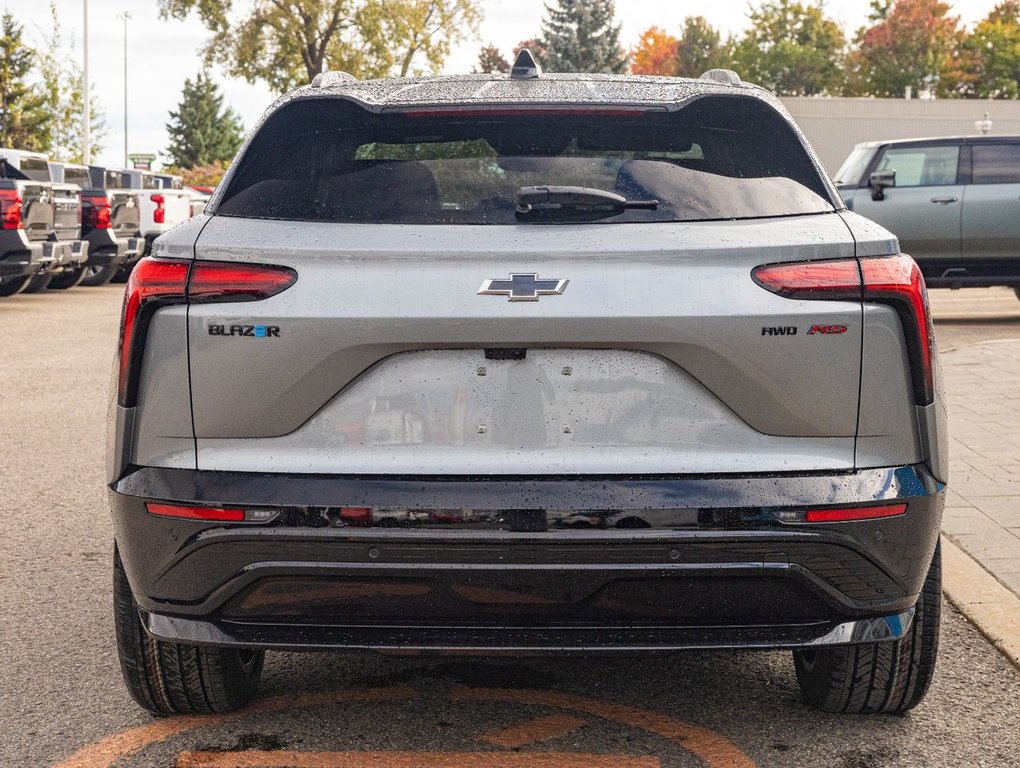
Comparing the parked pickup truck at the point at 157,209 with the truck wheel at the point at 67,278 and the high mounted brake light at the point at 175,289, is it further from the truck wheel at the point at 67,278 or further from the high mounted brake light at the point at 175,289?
the high mounted brake light at the point at 175,289

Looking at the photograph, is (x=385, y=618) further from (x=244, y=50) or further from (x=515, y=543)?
(x=244, y=50)

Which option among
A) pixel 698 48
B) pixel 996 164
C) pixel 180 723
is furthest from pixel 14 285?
pixel 698 48

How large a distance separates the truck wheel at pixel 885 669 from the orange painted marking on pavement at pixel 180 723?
111 centimetres

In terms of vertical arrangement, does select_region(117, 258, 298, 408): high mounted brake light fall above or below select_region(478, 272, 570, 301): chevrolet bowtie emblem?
below

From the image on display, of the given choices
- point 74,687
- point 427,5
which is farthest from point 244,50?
point 74,687

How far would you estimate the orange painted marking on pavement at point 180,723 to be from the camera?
3.47 metres

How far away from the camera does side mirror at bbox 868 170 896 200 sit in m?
15.6

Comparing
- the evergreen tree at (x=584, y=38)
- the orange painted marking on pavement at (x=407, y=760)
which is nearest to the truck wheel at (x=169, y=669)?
the orange painted marking on pavement at (x=407, y=760)

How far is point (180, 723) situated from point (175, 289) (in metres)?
1.24

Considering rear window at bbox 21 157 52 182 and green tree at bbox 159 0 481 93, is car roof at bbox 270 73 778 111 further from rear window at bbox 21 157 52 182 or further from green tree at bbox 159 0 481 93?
green tree at bbox 159 0 481 93

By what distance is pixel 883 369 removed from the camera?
311 centimetres

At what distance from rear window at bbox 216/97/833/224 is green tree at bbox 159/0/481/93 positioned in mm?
50119

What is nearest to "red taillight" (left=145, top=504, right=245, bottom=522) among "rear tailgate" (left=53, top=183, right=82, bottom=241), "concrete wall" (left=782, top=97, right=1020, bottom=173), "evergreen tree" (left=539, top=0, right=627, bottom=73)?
"rear tailgate" (left=53, top=183, right=82, bottom=241)

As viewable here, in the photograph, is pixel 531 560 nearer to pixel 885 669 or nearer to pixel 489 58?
pixel 885 669
